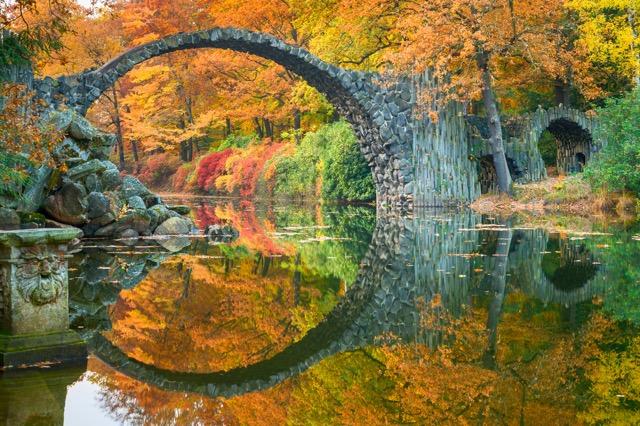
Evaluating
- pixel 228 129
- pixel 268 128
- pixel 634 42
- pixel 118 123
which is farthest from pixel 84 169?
pixel 228 129

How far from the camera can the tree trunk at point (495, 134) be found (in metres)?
22.5

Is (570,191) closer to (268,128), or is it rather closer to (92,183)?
(92,183)

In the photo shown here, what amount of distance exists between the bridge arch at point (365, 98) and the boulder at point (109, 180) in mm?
5253

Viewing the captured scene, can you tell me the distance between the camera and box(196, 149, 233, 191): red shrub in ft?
129

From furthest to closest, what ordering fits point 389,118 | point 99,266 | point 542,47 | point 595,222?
point 389,118, point 542,47, point 595,222, point 99,266

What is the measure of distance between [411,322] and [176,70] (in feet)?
111

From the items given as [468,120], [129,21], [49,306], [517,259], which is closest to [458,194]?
[468,120]

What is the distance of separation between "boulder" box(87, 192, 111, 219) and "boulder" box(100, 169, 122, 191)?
1.77 ft

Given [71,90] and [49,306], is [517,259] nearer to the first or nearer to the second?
[49,306]

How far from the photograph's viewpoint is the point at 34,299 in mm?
5609

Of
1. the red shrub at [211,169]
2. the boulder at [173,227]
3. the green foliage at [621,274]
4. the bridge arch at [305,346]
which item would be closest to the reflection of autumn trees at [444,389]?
the bridge arch at [305,346]

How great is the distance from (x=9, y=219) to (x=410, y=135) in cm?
1327

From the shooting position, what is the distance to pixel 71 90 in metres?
18.8

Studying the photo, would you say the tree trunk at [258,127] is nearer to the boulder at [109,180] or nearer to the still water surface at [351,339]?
the boulder at [109,180]
